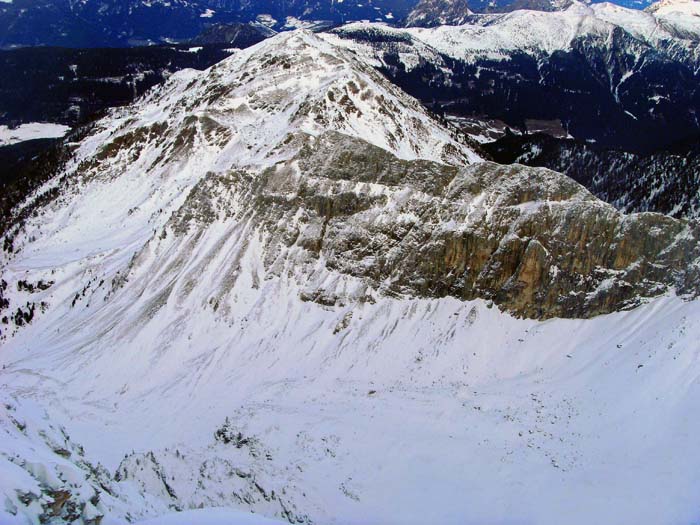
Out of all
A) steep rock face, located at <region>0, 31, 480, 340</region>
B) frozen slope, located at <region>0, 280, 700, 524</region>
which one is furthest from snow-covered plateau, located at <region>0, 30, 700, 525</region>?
steep rock face, located at <region>0, 31, 480, 340</region>

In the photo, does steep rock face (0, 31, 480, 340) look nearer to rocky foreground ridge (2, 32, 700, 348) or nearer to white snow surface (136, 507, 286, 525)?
rocky foreground ridge (2, 32, 700, 348)

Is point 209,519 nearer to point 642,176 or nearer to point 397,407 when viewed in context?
point 397,407

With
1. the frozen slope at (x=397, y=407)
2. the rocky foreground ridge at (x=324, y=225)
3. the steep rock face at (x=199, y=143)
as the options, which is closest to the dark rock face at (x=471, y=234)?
the rocky foreground ridge at (x=324, y=225)

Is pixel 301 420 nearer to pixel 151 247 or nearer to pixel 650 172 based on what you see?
pixel 151 247

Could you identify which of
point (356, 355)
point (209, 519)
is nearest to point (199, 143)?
point (356, 355)

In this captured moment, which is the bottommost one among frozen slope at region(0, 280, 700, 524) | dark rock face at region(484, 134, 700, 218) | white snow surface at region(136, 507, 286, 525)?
frozen slope at region(0, 280, 700, 524)

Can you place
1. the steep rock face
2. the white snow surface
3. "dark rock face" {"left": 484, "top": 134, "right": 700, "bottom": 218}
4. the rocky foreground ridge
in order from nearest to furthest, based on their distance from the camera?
1. the white snow surface
2. the rocky foreground ridge
3. the steep rock face
4. "dark rock face" {"left": 484, "top": 134, "right": 700, "bottom": 218}

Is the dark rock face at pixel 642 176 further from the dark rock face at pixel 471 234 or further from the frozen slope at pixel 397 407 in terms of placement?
the frozen slope at pixel 397 407
